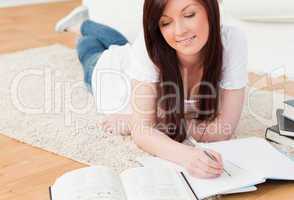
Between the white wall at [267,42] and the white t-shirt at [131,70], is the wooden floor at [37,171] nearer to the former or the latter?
the white wall at [267,42]

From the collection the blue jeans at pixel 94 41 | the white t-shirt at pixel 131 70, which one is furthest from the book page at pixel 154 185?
the blue jeans at pixel 94 41

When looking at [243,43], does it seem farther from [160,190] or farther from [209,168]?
[160,190]

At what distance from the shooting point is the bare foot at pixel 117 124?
5.58 ft

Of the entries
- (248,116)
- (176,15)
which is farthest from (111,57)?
(176,15)

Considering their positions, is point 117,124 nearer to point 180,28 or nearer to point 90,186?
point 180,28

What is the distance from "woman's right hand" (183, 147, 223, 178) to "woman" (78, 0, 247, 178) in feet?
0.17

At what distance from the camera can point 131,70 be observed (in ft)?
5.21

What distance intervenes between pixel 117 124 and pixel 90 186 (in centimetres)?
61

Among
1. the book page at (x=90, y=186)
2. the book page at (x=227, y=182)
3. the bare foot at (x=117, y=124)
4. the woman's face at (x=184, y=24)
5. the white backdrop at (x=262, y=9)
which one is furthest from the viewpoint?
the white backdrop at (x=262, y=9)

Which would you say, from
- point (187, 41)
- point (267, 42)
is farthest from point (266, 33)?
point (187, 41)

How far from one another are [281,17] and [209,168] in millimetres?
1060

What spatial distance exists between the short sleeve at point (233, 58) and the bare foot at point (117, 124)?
35cm

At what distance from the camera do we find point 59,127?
70.0 inches

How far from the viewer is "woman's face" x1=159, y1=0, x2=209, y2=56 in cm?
136
